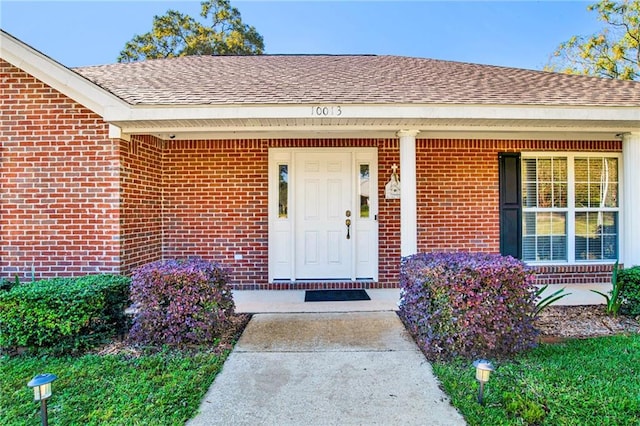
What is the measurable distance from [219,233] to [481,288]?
453 centimetres

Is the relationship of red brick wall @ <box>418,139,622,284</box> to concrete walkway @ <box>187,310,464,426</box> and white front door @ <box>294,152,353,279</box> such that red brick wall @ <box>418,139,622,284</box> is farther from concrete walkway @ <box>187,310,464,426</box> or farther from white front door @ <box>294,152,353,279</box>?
concrete walkway @ <box>187,310,464,426</box>

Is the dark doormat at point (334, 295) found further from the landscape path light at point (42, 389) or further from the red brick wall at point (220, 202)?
the landscape path light at point (42, 389)

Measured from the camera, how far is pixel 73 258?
524 cm

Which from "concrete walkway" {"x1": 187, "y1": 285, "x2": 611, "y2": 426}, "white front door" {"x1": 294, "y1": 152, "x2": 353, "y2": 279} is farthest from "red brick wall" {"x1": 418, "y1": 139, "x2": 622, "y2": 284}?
"concrete walkway" {"x1": 187, "y1": 285, "x2": 611, "y2": 426}

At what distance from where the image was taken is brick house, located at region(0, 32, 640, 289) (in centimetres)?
522

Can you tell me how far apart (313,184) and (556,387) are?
461 cm

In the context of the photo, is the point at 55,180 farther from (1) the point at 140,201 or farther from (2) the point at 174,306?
(2) the point at 174,306

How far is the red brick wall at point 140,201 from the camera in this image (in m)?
5.36

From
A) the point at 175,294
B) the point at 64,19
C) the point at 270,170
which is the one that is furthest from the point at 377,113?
the point at 64,19

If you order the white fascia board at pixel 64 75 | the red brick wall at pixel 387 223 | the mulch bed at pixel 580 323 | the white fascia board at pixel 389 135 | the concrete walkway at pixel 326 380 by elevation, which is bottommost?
the concrete walkway at pixel 326 380

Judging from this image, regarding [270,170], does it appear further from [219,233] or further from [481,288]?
[481,288]

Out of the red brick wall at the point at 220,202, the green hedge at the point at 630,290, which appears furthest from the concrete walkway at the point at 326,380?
the green hedge at the point at 630,290

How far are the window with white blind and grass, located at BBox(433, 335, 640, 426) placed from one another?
3.18 metres

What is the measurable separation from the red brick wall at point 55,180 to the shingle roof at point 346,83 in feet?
2.74
